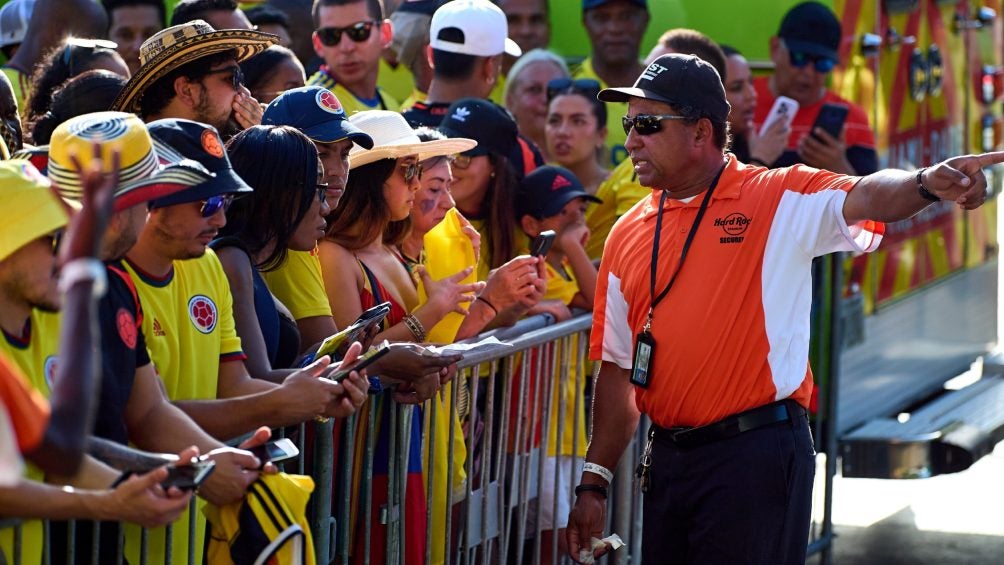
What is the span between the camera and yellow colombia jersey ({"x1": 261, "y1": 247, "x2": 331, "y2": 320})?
4258 mm

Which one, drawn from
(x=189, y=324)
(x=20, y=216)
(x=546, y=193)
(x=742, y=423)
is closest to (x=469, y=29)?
(x=546, y=193)

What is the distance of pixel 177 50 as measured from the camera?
15.2ft

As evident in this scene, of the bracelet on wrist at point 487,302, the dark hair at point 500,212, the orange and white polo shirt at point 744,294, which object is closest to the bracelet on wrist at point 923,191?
the orange and white polo shirt at point 744,294

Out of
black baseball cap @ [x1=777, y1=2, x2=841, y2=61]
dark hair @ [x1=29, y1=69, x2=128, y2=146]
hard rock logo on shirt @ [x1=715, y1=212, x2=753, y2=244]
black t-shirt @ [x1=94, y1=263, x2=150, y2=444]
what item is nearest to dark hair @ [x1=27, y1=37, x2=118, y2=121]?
dark hair @ [x1=29, y1=69, x2=128, y2=146]

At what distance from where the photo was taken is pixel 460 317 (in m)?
5.07

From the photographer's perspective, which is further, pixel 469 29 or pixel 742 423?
pixel 469 29

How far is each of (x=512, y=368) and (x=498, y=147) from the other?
106 cm

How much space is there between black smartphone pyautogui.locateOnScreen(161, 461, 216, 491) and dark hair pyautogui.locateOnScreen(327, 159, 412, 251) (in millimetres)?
1753

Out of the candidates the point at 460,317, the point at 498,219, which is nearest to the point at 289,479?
the point at 460,317

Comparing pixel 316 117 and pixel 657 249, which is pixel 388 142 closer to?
pixel 316 117

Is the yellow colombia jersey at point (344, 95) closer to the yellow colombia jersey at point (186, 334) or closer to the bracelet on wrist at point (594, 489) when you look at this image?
the bracelet on wrist at point (594, 489)

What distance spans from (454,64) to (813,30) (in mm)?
1651

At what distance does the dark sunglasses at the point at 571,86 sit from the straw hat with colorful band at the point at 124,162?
3.61 m

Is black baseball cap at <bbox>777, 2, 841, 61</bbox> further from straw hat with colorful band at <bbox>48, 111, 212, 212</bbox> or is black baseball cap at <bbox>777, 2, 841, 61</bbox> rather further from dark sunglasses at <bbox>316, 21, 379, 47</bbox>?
straw hat with colorful band at <bbox>48, 111, 212, 212</bbox>
